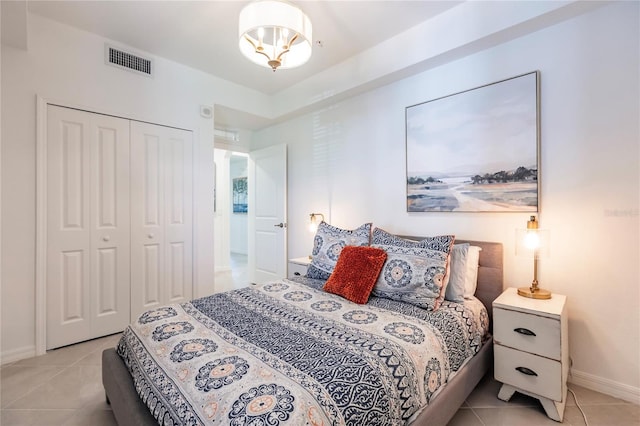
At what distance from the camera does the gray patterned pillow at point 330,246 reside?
2525 mm

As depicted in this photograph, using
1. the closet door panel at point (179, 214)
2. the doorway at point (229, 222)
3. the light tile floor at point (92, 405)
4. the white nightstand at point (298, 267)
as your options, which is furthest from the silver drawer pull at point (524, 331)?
the doorway at point (229, 222)

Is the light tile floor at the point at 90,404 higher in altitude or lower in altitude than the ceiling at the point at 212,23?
lower

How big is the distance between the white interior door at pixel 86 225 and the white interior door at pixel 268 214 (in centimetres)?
178

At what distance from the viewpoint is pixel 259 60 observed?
217cm

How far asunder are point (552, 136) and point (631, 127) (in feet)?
1.25

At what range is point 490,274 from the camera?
224cm

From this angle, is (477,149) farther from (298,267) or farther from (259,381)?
(259,381)

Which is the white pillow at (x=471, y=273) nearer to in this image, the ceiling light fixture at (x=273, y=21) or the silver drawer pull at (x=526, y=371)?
the silver drawer pull at (x=526, y=371)

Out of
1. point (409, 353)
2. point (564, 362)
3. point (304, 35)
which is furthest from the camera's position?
point (304, 35)

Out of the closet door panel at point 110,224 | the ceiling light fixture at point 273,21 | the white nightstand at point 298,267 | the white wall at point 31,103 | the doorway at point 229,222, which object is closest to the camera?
the ceiling light fixture at point 273,21

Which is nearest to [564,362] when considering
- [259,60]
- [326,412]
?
[326,412]

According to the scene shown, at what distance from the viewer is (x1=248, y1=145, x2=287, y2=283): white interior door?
407cm

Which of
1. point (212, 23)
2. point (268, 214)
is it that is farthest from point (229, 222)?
point (212, 23)

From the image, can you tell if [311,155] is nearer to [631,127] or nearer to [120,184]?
[120,184]
